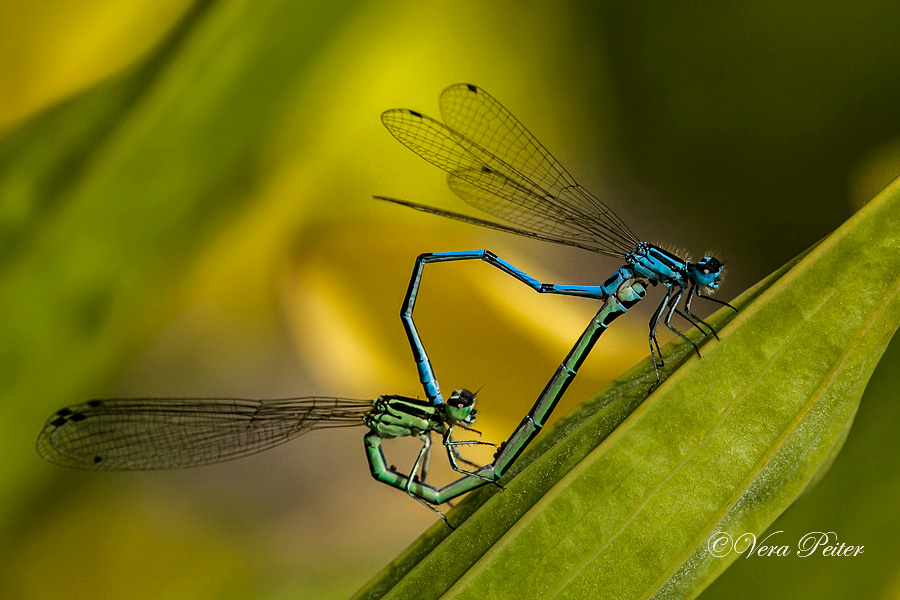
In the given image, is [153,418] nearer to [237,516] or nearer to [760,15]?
[237,516]

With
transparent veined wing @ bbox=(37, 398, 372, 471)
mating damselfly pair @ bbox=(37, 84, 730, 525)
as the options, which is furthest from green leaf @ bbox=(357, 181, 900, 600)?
transparent veined wing @ bbox=(37, 398, 372, 471)

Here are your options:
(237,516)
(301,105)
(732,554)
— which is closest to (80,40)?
(301,105)

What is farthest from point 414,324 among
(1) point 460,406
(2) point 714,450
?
(2) point 714,450

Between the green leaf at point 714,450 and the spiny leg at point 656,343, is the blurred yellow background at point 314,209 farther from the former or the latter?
the green leaf at point 714,450

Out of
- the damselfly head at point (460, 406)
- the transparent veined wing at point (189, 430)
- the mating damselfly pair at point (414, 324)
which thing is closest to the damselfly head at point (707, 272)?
the mating damselfly pair at point (414, 324)

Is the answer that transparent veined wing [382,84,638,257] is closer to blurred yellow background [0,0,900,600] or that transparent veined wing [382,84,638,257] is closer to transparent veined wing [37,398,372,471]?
blurred yellow background [0,0,900,600]

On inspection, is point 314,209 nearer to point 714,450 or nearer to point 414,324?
point 414,324
